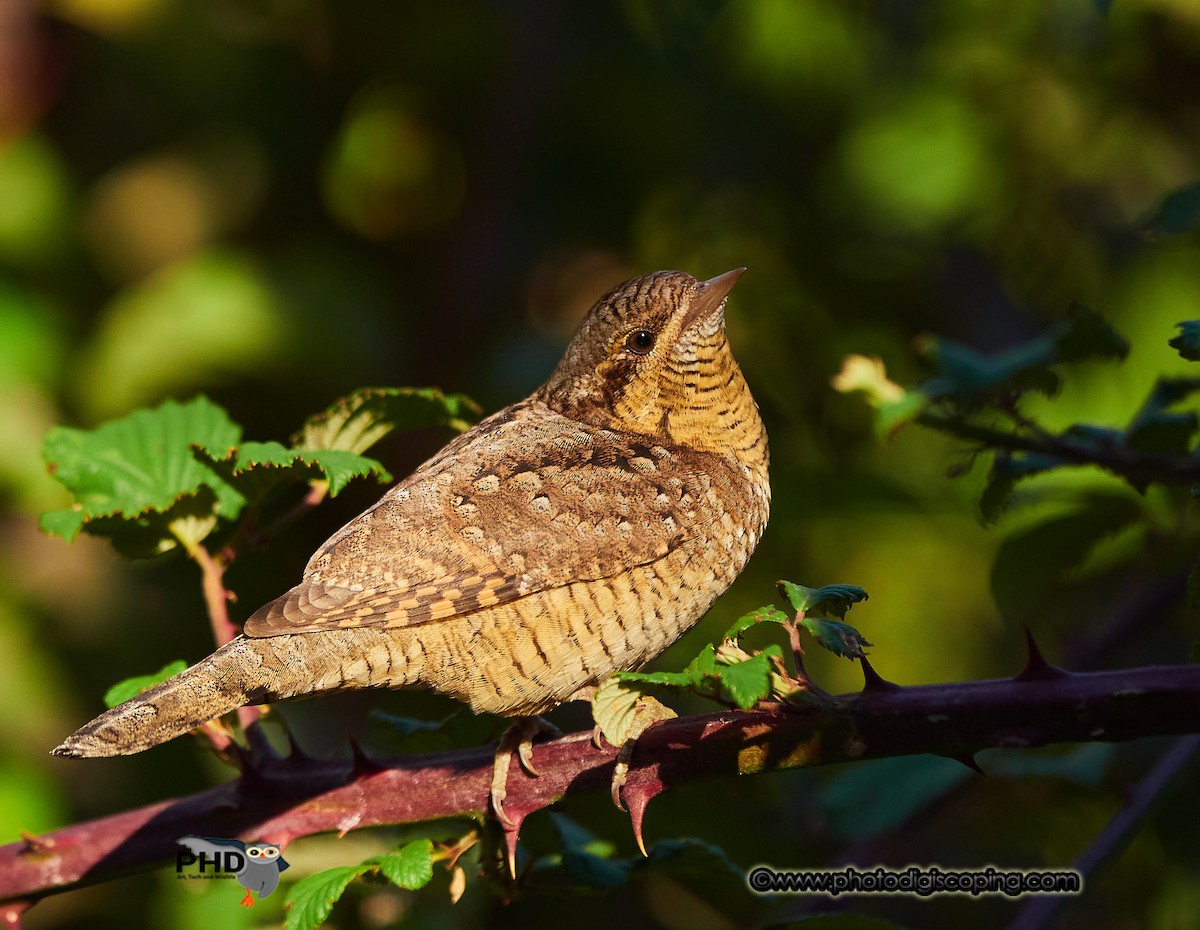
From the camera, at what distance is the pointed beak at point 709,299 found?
2287mm

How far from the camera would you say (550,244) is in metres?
4.78

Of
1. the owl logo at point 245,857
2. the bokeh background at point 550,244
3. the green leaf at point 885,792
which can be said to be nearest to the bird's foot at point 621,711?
the owl logo at point 245,857

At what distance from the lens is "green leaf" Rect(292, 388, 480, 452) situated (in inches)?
79.7

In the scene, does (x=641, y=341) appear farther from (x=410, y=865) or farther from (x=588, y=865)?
(x=410, y=865)

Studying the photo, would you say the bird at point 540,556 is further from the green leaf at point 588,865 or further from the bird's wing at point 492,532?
the green leaf at point 588,865

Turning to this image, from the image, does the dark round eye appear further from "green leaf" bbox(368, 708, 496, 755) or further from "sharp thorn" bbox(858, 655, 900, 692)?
"sharp thorn" bbox(858, 655, 900, 692)

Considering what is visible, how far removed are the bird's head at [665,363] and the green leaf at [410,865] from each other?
0.96 m

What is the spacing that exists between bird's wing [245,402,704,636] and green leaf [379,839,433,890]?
0.35m

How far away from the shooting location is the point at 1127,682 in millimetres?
1400

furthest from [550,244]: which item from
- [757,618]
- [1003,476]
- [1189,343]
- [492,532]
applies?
[757,618]

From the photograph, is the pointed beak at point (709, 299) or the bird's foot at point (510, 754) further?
the pointed beak at point (709, 299)

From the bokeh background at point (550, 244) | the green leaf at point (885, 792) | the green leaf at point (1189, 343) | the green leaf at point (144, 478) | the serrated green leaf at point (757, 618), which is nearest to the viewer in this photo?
the serrated green leaf at point (757, 618)

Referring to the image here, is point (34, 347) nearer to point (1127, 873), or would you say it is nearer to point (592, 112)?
point (592, 112)

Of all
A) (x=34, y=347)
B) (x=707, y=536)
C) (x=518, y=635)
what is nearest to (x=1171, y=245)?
(x=707, y=536)
